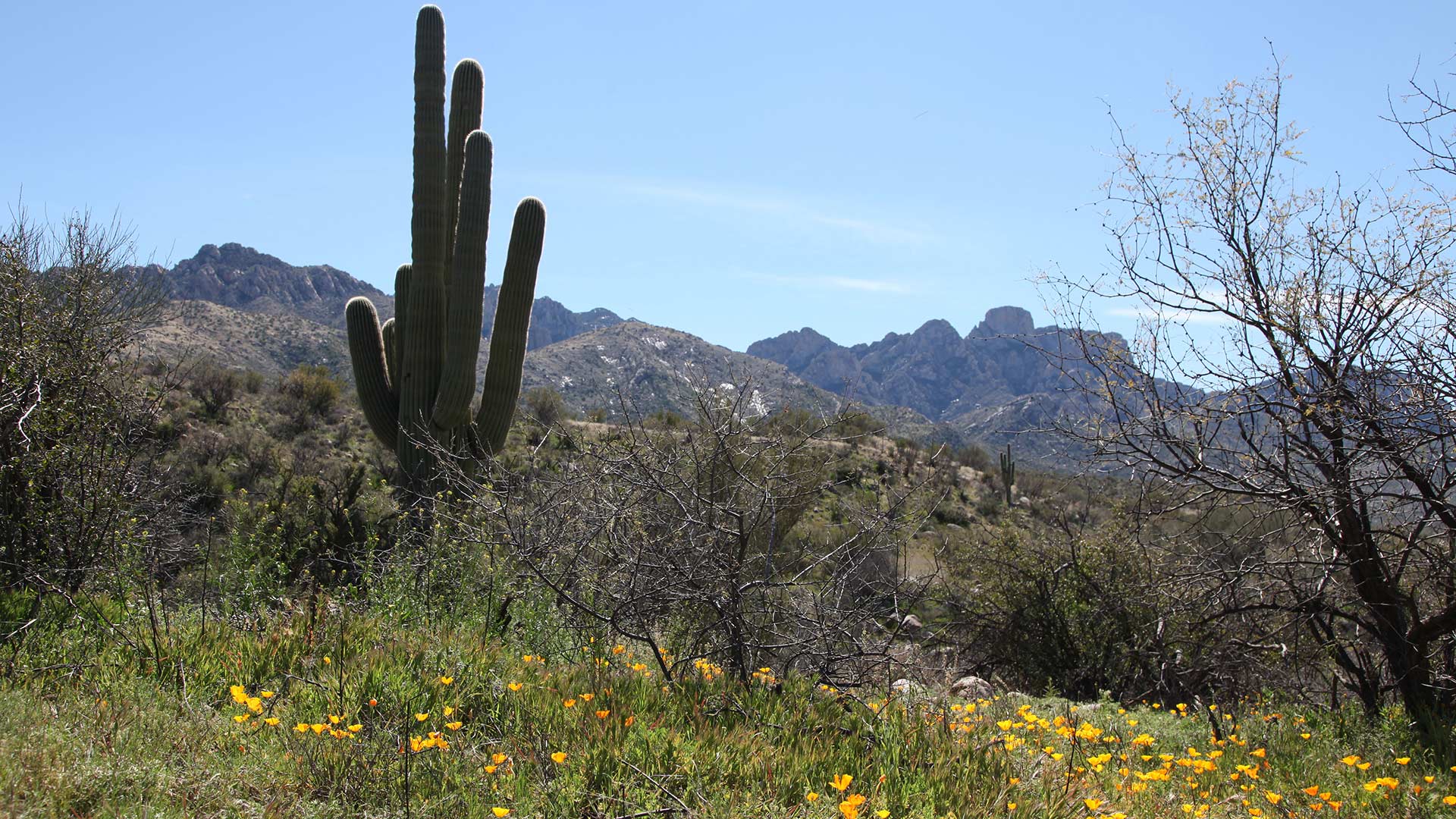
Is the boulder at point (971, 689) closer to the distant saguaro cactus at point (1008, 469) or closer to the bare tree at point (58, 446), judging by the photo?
the bare tree at point (58, 446)

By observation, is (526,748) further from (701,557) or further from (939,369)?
(939,369)

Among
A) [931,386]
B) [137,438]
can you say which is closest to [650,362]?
[137,438]

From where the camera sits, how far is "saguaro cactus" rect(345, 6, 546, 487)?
1161cm

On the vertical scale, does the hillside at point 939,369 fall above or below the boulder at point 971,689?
above

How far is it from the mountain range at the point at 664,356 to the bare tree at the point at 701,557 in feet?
1.59

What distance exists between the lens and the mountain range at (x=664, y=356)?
707 cm

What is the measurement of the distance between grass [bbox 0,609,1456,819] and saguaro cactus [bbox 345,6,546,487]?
7.40 metres

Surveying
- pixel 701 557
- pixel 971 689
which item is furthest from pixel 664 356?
pixel 701 557

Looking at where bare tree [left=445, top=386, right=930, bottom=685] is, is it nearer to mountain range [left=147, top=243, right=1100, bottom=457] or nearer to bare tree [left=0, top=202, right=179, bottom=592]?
mountain range [left=147, top=243, right=1100, bottom=457]

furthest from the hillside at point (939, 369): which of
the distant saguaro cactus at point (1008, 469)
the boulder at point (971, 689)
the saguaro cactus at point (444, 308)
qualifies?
the boulder at point (971, 689)

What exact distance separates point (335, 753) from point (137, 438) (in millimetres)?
4233

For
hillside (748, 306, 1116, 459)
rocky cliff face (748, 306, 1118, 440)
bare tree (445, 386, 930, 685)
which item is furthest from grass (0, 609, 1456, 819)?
rocky cliff face (748, 306, 1118, 440)

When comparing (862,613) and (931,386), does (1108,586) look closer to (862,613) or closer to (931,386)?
(862,613)

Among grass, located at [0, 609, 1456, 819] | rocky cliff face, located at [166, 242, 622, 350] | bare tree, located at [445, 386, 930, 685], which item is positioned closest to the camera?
grass, located at [0, 609, 1456, 819]
